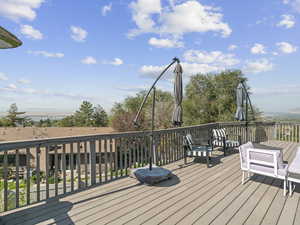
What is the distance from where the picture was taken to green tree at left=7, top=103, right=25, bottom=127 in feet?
116

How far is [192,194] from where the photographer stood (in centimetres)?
313

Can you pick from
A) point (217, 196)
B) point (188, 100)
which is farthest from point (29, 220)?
point (188, 100)

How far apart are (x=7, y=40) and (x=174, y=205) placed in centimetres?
267

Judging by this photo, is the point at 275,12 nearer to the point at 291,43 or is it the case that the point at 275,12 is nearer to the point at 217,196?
the point at 291,43

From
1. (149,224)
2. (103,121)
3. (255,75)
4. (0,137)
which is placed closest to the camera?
(149,224)

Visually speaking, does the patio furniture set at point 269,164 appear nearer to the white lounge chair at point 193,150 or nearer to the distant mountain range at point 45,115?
the white lounge chair at point 193,150

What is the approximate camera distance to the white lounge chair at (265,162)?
3.18m

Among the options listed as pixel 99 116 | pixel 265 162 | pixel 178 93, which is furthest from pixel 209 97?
pixel 99 116

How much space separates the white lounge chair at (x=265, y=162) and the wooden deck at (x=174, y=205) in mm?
306

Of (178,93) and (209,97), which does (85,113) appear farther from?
(178,93)

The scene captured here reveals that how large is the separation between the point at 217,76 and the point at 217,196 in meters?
19.5

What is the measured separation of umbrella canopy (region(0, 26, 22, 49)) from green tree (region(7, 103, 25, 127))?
40.6 m

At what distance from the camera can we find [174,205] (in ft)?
8.92

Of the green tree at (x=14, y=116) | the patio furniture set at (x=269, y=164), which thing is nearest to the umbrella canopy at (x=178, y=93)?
the patio furniture set at (x=269, y=164)
